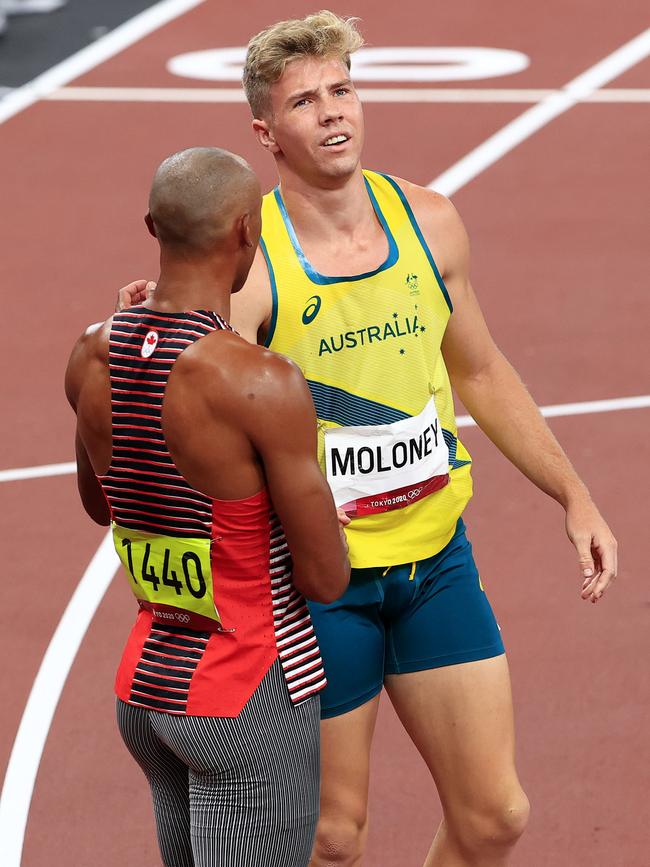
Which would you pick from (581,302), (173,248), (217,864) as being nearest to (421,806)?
(217,864)

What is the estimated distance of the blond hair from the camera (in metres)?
4.25

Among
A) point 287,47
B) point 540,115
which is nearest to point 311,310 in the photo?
point 287,47

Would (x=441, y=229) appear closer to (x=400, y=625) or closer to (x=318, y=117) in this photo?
(x=318, y=117)

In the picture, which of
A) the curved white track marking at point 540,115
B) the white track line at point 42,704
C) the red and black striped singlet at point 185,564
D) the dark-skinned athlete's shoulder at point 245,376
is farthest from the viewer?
the curved white track marking at point 540,115

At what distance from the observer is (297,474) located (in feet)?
11.1

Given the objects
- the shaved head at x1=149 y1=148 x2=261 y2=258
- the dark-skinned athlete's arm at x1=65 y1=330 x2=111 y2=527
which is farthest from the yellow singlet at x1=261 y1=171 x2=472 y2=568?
the shaved head at x1=149 y1=148 x2=261 y2=258

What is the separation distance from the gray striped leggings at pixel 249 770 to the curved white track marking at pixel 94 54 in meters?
10.5

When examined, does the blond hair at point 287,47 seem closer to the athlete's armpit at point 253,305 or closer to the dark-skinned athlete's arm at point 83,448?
the athlete's armpit at point 253,305

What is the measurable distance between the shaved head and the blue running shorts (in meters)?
1.21

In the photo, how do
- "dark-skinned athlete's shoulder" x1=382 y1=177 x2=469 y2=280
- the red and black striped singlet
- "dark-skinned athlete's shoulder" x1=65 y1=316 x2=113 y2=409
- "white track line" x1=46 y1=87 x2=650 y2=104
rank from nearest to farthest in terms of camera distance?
1. the red and black striped singlet
2. "dark-skinned athlete's shoulder" x1=65 y1=316 x2=113 y2=409
3. "dark-skinned athlete's shoulder" x1=382 y1=177 x2=469 y2=280
4. "white track line" x1=46 y1=87 x2=650 y2=104

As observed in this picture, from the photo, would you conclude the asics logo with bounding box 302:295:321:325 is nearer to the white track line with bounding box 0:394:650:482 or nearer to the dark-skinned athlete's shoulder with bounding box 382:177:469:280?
the dark-skinned athlete's shoulder with bounding box 382:177:469:280

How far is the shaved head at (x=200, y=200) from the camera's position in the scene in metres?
3.43

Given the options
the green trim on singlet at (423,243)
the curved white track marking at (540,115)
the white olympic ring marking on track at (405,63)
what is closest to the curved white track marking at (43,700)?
the green trim on singlet at (423,243)

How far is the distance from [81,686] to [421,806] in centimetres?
152
